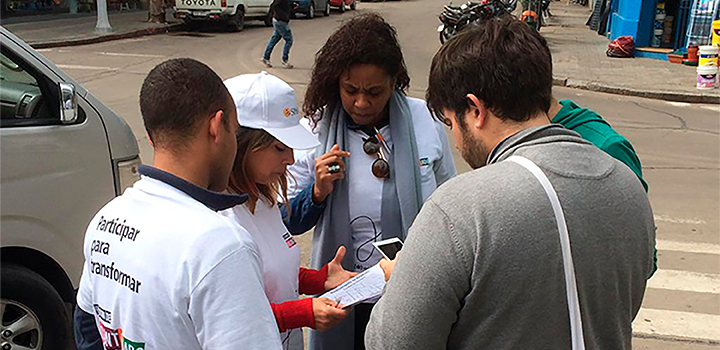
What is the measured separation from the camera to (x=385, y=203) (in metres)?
2.58

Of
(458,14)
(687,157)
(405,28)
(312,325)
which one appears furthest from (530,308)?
(405,28)

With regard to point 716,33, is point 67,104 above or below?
above

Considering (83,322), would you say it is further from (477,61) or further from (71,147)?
(71,147)

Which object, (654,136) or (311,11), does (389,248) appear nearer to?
(654,136)

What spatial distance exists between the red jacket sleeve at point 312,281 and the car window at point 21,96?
1.62 m

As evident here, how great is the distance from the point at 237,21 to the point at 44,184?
18.3 meters

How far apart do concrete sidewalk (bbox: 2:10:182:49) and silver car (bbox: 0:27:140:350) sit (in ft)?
45.6

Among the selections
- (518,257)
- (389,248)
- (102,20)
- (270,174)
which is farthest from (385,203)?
(102,20)

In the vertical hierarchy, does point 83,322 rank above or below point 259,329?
below

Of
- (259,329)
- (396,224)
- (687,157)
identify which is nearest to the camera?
(259,329)

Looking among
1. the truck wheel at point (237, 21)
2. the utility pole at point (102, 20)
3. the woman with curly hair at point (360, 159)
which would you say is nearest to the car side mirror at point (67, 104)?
the woman with curly hair at point (360, 159)

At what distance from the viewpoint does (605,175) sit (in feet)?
4.71

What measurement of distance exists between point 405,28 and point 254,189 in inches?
818

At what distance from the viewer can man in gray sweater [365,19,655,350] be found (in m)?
1.34
